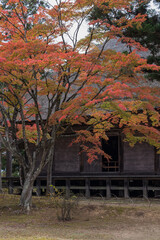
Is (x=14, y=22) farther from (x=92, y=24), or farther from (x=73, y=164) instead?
(x=73, y=164)

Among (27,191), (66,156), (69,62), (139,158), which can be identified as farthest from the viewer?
(66,156)

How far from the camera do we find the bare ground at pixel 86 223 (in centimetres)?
827

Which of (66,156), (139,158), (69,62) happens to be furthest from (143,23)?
(66,156)

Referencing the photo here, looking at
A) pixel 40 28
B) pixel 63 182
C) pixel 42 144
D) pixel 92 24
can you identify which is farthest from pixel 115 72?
pixel 63 182

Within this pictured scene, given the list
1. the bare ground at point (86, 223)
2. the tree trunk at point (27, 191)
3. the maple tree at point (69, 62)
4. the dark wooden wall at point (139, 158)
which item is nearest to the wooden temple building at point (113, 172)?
the dark wooden wall at point (139, 158)

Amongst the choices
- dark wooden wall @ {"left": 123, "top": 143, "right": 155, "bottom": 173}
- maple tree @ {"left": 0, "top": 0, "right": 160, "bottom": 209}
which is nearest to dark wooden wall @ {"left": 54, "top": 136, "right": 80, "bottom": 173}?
dark wooden wall @ {"left": 123, "top": 143, "right": 155, "bottom": 173}

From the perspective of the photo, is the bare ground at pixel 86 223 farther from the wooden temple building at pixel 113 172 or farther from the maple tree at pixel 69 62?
the wooden temple building at pixel 113 172

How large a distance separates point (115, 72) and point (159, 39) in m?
2.78

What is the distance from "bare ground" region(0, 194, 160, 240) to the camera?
8266mm

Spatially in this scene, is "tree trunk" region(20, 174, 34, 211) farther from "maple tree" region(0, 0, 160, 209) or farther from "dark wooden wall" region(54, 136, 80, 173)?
"dark wooden wall" region(54, 136, 80, 173)

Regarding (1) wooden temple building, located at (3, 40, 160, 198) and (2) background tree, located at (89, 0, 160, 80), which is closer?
(2) background tree, located at (89, 0, 160, 80)

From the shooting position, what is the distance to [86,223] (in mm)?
10000

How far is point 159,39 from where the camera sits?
1178 cm

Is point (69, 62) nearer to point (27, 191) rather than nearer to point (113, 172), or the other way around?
point (27, 191)
